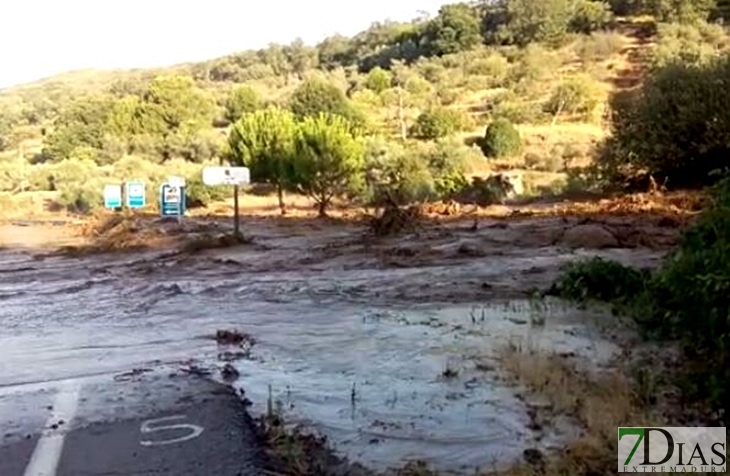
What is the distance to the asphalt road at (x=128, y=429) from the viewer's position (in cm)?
536

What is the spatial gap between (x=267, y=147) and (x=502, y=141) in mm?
12902

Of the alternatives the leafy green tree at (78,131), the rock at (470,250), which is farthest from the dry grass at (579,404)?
the leafy green tree at (78,131)

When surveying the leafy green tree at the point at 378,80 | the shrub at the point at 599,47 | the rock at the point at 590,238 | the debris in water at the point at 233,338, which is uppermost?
the shrub at the point at 599,47

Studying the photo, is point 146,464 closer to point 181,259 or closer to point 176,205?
point 181,259

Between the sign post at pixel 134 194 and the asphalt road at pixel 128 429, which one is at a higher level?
the asphalt road at pixel 128 429

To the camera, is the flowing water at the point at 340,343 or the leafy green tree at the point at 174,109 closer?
the flowing water at the point at 340,343

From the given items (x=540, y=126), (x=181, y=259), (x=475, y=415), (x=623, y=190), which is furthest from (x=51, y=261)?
(x=540, y=126)

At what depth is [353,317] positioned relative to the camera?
36.5ft

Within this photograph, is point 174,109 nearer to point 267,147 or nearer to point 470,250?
point 267,147

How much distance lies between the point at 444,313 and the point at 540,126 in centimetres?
3693

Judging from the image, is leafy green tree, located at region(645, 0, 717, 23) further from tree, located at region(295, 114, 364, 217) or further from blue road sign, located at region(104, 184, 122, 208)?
blue road sign, located at region(104, 184, 122, 208)

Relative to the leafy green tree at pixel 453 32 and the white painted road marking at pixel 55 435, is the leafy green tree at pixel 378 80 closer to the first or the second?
the leafy green tree at pixel 453 32

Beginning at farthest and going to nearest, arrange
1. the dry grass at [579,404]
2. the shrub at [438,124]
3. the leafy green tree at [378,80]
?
the leafy green tree at [378,80]
the shrub at [438,124]
the dry grass at [579,404]

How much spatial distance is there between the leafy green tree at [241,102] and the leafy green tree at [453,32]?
14846mm
